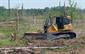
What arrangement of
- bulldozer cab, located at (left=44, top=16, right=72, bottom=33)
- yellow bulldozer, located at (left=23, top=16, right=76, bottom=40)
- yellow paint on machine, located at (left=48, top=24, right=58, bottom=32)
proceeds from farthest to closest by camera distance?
yellow paint on machine, located at (left=48, top=24, right=58, bottom=32)
bulldozer cab, located at (left=44, top=16, right=72, bottom=33)
yellow bulldozer, located at (left=23, top=16, right=76, bottom=40)

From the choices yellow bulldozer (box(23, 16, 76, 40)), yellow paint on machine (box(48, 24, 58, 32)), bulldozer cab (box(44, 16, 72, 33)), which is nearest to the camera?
yellow bulldozer (box(23, 16, 76, 40))

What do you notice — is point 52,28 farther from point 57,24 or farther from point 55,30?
point 57,24

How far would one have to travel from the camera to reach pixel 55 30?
26469mm

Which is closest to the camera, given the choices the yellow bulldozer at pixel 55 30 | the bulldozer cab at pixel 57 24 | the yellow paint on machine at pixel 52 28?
the yellow bulldozer at pixel 55 30

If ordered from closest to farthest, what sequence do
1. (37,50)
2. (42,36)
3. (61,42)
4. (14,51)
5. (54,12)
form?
(14,51) → (37,50) → (61,42) → (42,36) → (54,12)

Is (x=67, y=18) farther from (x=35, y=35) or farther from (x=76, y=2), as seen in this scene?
(x=76, y=2)

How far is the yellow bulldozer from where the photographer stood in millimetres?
25766

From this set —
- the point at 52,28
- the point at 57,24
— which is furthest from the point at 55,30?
the point at 57,24

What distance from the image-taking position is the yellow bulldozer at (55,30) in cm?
2577

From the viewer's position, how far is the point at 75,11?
35.7 meters

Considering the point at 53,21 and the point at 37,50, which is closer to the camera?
the point at 37,50

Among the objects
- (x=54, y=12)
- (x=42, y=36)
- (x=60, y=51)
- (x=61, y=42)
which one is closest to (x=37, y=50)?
(x=60, y=51)

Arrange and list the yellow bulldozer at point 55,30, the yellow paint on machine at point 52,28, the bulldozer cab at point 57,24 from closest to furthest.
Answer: the yellow bulldozer at point 55,30, the bulldozer cab at point 57,24, the yellow paint on machine at point 52,28

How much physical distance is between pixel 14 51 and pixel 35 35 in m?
10.4
